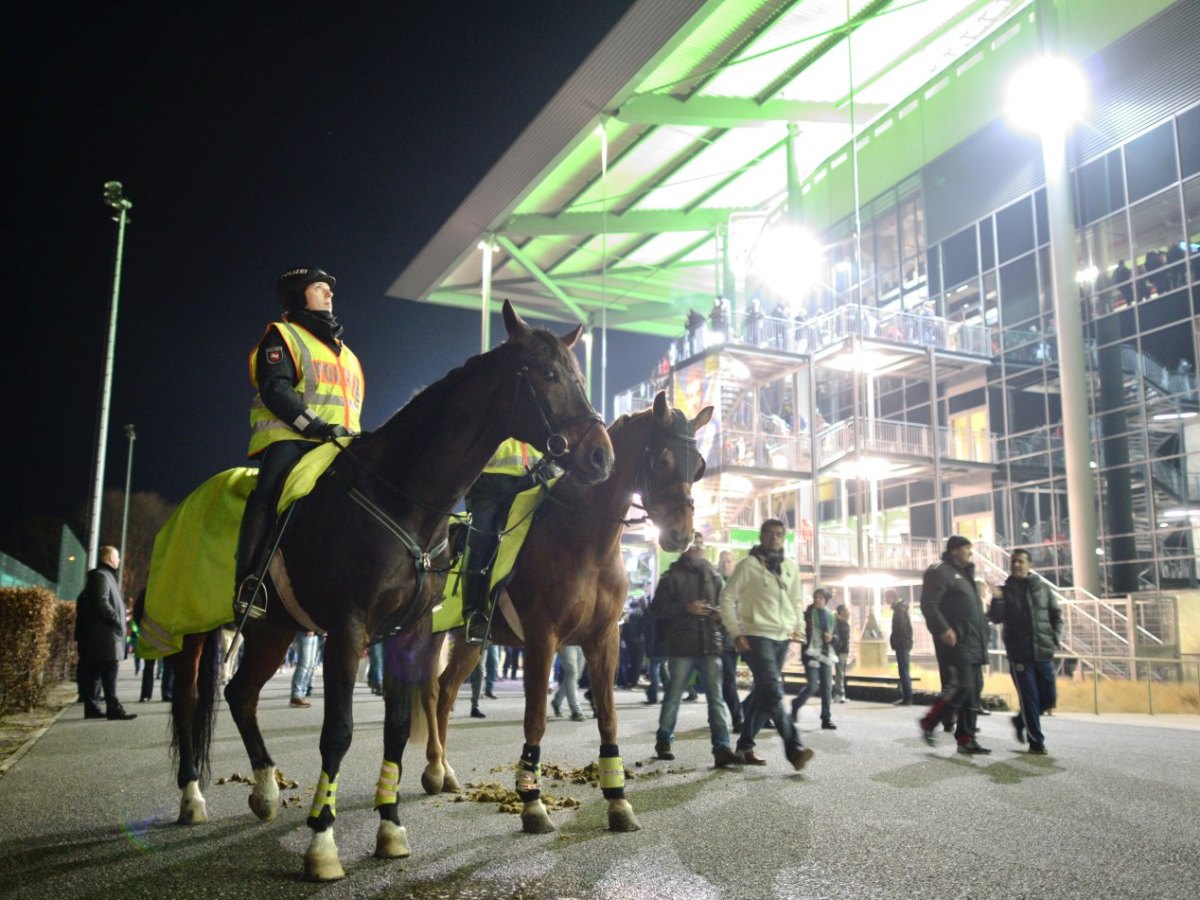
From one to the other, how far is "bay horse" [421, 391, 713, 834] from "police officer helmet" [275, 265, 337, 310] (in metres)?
2.06

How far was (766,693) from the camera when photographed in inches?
344

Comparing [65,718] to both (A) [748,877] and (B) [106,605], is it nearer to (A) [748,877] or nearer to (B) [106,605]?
(B) [106,605]

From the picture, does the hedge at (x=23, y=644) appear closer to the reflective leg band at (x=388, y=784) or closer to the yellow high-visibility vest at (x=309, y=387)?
the yellow high-visibility vest at (x=309, y=387)

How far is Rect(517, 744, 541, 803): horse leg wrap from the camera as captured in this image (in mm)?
5754

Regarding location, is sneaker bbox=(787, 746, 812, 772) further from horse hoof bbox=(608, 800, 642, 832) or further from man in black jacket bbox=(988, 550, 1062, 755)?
man in black jacket bbox=(988, 550, 1062, 755)

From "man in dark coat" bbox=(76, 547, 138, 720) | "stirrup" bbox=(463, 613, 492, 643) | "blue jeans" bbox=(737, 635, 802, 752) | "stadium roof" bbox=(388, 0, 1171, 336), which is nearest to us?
"stirrup" bbox=(463, 613, 492, 643)

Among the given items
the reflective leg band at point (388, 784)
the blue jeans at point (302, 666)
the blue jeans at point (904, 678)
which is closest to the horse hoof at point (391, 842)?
the reflective leg band at point (388, 784)

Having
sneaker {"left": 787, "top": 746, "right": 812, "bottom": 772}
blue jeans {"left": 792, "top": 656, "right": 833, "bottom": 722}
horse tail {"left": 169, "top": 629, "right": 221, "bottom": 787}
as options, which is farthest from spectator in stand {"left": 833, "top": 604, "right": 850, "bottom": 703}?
horse tail {"left": 169, "top": 629, "right": 221, "bottom": 787}

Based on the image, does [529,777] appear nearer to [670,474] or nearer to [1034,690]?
[670,474]

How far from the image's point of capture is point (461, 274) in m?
40.5

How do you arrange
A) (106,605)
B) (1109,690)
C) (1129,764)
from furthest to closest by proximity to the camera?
(1109,690), (106,605), (1129,764)

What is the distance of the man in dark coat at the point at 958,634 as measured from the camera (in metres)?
10.4

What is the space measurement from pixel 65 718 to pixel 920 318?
26.2 m

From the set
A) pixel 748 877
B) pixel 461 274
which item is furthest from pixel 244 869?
pixel 461 274
